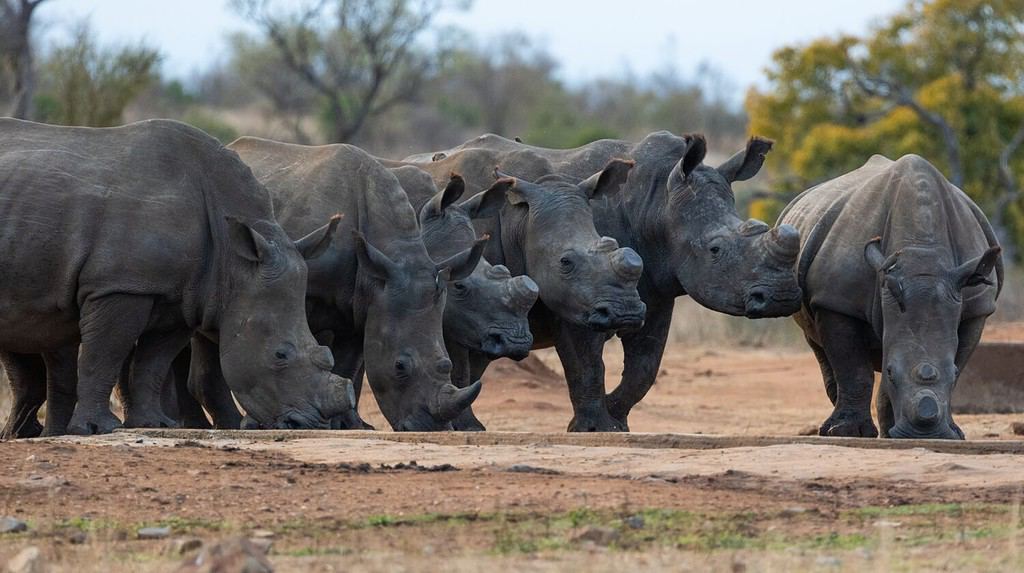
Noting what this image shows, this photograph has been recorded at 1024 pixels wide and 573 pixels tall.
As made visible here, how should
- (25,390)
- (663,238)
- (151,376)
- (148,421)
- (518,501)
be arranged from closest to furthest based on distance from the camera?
(518,501), (148,421), (151,376), (25,390), (663,238)

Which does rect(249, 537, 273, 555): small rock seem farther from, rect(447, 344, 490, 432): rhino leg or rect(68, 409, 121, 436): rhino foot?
rect(447, 344, 490, 432): rhino leg

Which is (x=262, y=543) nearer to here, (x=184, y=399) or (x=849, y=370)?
(x=184, y=399)

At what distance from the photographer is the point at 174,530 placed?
703 centimetres

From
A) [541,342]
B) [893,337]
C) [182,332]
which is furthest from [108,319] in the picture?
[893,337]

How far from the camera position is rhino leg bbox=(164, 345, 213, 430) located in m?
12.4

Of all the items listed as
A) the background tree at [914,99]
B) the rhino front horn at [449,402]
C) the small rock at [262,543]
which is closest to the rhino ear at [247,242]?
the rhino front horn at [449,402]

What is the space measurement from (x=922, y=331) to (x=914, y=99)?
23.3 meters

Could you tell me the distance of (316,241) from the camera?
36.8 ft

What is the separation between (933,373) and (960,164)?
831 inches

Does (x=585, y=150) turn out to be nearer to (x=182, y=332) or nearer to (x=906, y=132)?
(x=182, y=332)

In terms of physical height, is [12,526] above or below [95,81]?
below

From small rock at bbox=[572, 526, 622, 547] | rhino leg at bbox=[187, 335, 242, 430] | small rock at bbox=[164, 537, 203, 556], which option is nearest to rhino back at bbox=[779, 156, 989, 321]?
rhino leg at bbox=[187, 335, 242, 430]

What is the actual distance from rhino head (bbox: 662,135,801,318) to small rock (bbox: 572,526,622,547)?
563 centimetres

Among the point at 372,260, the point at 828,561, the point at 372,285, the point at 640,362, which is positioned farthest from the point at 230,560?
the point at 640,362
